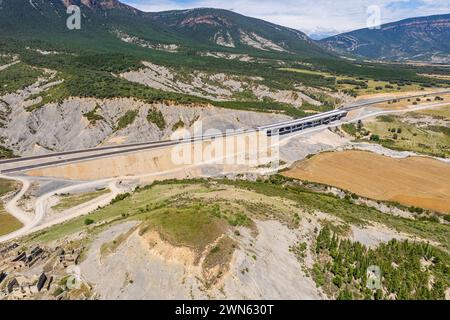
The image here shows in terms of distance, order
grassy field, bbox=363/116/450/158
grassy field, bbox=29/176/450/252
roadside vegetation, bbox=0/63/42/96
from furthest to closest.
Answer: roadside vegetation, bbox=0/63/42/96
grassy field, bbox=363/116/450/158
grassy field, bbox=29/176/450/252

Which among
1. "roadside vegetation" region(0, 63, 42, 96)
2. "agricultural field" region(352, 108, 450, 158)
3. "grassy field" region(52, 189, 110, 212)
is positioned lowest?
"grassy field" region(52, 189, 110, 212)

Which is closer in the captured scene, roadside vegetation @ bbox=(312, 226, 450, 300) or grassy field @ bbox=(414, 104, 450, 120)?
roadside vegetation @ bbox=(312, 226, 450, 300)

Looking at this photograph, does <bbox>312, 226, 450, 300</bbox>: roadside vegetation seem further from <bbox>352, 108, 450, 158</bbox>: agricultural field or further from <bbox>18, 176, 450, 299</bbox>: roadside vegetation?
<bbox>352, 108, 450, 158</bbox>: agricultural field

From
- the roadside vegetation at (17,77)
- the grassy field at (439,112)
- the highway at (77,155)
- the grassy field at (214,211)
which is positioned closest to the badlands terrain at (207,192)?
the grassy field at (214,211)

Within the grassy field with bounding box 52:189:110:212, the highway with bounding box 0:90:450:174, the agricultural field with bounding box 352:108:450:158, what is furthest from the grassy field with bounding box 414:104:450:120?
the grassy field with bounding box 52:189:110:212

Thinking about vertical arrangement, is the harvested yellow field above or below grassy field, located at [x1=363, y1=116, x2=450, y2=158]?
below

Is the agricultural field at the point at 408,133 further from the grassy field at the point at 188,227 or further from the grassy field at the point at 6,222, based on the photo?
the grassy field at the point at 6,222

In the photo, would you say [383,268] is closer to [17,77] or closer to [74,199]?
[74,199]

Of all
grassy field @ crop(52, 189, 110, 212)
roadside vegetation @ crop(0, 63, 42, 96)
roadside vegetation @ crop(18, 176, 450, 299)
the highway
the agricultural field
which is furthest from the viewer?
roadside vegetation @ crop(0, 63, 42, 96)
